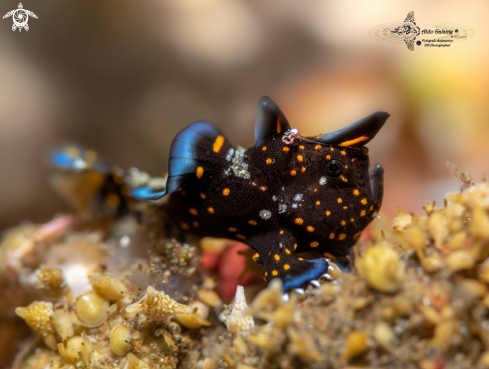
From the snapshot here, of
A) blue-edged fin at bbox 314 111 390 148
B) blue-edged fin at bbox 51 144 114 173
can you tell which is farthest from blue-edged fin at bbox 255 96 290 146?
blue-edged fin at bbox 51 144 114 173

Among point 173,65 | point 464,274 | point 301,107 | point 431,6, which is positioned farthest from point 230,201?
point 431,6

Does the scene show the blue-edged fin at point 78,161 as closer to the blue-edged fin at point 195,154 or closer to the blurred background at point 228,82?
the blurred background at point 228,82

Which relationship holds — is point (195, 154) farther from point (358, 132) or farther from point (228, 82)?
point (228, 82)

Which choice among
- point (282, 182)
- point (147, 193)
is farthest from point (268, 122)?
point (147, 193)

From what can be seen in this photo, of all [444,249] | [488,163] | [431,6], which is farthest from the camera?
[488,163]

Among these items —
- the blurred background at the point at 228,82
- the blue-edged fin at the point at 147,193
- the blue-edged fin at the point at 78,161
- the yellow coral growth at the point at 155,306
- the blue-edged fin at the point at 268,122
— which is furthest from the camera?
the blurred background at the point at 228,82

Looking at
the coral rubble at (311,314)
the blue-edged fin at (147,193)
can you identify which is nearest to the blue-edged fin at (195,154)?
the blue-edged fin at (147,193)

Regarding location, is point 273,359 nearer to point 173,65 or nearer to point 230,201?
point 230,201
